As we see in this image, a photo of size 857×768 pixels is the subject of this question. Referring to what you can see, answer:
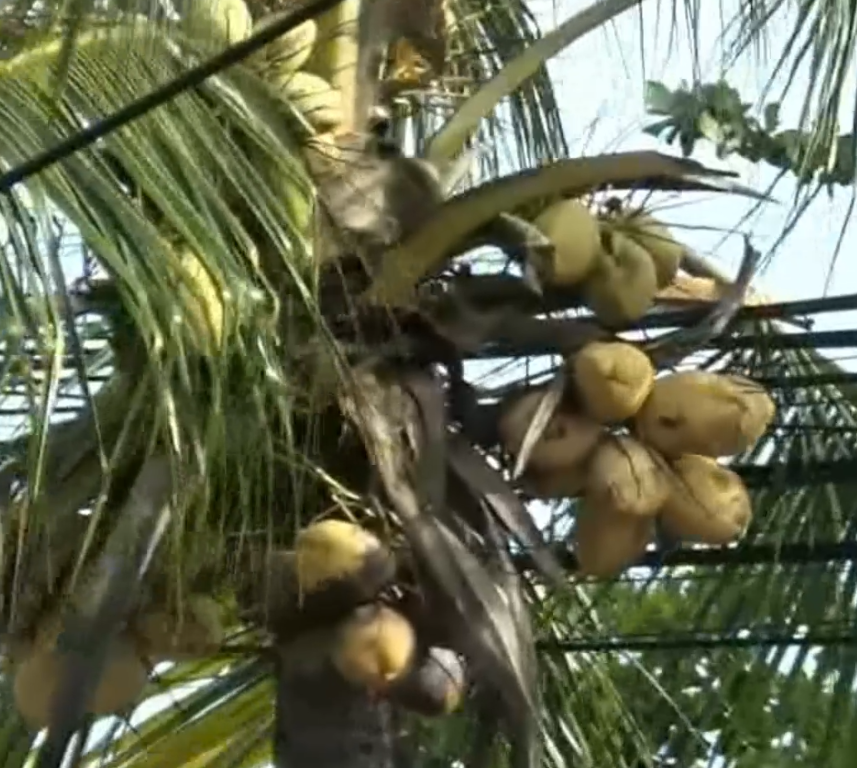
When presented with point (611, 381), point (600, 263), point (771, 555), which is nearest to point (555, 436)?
point (611, 381)

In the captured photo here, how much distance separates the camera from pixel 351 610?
223 centimetres

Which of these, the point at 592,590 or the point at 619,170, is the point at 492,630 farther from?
the point at 592,590

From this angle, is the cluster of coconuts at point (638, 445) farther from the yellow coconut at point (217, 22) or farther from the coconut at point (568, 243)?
the yellow coconut at point (217, 22)

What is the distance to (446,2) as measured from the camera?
8.87 ft

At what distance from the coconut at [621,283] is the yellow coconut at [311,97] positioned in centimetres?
34

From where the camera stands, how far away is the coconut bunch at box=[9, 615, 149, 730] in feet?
7.17

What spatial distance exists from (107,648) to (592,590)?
1349 millimetres

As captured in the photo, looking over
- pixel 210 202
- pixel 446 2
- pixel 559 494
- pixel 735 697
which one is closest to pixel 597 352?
pixel 559 494

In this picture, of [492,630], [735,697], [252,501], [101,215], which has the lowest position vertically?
[735,697]

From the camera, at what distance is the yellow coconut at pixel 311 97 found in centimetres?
243

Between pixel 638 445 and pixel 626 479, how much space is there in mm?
58

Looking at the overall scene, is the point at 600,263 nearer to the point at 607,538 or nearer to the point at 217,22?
the point at 607,538

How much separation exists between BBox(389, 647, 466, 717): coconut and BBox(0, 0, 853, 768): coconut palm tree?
0.08 feet

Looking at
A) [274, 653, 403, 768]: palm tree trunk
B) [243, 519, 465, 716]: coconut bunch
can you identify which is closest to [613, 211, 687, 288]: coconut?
[243, 519, 465, 716]: coconut bunch
